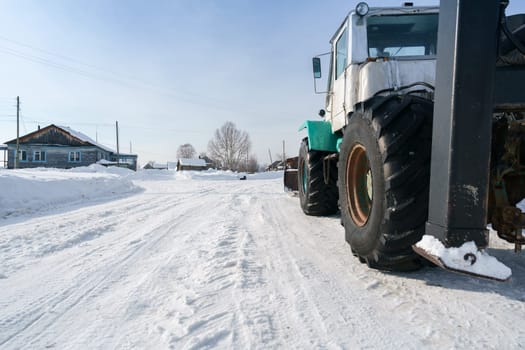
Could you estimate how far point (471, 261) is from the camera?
1.66m

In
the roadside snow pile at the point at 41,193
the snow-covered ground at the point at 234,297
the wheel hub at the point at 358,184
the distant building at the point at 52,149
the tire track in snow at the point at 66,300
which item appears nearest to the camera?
the snow-covered ground at the point at 234,297

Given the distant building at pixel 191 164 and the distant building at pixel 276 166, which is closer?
the distant building at pixel 276 166

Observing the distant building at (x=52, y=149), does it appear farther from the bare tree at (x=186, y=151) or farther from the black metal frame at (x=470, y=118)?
the bare tree at (x=186, y=151)

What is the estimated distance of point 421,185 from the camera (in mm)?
2111

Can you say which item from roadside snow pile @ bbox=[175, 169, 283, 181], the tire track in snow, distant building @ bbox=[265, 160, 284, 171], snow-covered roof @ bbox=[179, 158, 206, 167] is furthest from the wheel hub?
snow-covered roof @ bbox=[179, 158, 206, 167]

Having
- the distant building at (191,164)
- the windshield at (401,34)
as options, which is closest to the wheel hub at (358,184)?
the windshield at (401,34)

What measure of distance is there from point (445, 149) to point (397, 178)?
0.39 meters

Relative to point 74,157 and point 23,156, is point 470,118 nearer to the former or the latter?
point 74,157

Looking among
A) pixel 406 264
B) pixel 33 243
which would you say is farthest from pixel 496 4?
pixel 33 243

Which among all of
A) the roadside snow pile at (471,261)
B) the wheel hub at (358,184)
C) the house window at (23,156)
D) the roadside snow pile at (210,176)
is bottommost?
the roadside snow pile at (210,176)

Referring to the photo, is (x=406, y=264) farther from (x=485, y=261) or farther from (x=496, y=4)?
(x=496, y=4)

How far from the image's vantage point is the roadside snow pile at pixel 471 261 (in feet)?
5.36

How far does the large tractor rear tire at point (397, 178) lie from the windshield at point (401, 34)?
178cm

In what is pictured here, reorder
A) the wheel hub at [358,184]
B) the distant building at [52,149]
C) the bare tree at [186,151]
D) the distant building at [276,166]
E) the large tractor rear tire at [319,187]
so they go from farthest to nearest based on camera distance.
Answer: the bare tree at [186,151]
the distant building at [276,166]
the distant building at [52,149]
the large tractor rear tire at [319,187]
the wheel hub at [358,184]
